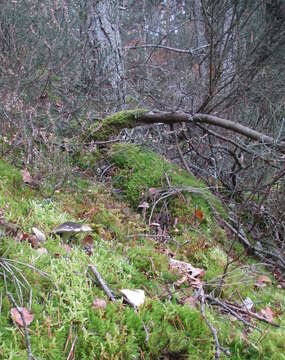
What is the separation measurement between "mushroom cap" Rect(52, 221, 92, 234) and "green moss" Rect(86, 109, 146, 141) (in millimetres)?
2162

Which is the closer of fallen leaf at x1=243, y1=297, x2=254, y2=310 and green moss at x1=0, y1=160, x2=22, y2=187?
fallen leaf at x1=243, y1=297, x2=254, y2=310

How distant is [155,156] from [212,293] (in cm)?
228

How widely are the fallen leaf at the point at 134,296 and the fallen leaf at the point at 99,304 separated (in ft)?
0.54

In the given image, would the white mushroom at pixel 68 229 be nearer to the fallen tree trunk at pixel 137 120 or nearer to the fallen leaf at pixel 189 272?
the fallen leaf at pixel 189 272

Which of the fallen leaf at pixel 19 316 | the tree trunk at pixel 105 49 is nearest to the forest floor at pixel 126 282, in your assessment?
the fallen leaf at pixel 19 316

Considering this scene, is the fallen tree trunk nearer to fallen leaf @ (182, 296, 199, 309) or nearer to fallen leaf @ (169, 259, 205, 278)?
fallen leaf @ (169, 259, 205, 278)

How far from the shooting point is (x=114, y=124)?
4930mm

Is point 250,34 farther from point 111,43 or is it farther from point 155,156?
point 155,156

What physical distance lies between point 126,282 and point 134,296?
7.3 inches

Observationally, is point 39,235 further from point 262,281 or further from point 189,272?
point 262,281

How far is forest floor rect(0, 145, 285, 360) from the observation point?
199 cm

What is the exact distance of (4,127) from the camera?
3.85 metres

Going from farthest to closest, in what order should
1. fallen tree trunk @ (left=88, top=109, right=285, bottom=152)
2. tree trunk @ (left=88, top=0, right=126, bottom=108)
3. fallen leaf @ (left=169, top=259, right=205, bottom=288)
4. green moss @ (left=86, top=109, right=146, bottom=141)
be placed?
tree trunk @ (left=88, top=0, right=126, bottom=108) → green moss @ (left=86, top=109, right=146, bottom=141) → fallen tree trunk @ (left=88, top=109, right=285, bottom=152) → fallen leaf @ (left=169, top=259, right=205, bottom=288)

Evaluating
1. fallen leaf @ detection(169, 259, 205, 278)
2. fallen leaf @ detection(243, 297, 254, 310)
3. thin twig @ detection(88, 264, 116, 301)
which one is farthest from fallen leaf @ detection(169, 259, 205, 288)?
thin twig @ detection(88, 264, 116, 301)
